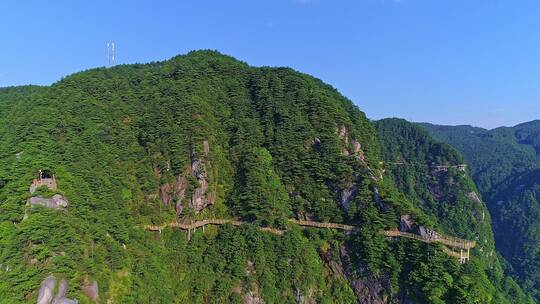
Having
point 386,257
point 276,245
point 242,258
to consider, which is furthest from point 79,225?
point 386,257

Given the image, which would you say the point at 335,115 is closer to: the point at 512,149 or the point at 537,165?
the point at 537,165

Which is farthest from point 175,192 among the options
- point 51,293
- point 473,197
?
point 473,197

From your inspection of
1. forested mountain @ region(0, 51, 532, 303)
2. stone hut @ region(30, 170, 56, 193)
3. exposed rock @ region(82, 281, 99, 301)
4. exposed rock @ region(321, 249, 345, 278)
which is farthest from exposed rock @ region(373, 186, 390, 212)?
stone hut @ region(30, 170, 56, 193)

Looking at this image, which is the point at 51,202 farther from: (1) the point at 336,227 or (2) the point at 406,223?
(2) the point at 406,223

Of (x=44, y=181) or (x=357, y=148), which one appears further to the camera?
(x=357, y=148)

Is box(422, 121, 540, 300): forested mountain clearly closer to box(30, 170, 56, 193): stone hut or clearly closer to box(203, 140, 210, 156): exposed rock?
box(203, 140, 210, 156): exposed rock
